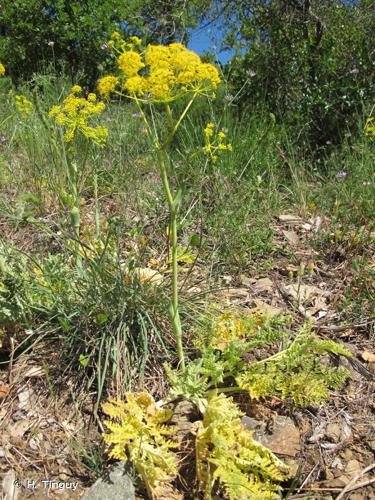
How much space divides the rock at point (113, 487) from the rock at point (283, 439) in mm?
502

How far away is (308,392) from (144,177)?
224 cm

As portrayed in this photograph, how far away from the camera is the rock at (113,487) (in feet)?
4.40

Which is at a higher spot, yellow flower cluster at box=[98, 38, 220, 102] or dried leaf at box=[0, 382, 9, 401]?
yellow flower cluster at box=[98, 38, 220, 102]

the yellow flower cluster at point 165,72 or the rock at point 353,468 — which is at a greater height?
the yellow flower cluster at point 165,72

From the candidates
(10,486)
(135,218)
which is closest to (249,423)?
(10,486)

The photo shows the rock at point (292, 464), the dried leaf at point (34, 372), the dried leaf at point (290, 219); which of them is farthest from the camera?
the dried leaf at point (290, 219)

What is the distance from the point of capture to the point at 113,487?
136cm

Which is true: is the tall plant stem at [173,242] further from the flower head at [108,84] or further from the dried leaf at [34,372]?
the dried leaf at [34,372]

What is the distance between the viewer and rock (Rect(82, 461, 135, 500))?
52.8 inches

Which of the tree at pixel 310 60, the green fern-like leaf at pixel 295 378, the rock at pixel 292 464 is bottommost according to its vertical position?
the rock at pixel 292 464

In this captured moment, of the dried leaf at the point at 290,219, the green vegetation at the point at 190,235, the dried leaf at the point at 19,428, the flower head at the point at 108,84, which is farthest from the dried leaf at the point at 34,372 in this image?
the dried leaf at the point at 290,219

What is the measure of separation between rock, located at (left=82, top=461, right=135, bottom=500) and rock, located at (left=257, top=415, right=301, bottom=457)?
0.50 meters

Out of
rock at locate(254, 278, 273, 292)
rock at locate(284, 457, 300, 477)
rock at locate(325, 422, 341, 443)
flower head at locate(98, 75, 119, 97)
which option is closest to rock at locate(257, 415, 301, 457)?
rock at locate(284, 457, 300, 477)

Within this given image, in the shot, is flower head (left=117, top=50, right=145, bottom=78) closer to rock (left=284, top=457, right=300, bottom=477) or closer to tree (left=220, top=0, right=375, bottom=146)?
rock (left=284, top=457, right=300, bottom=477)
